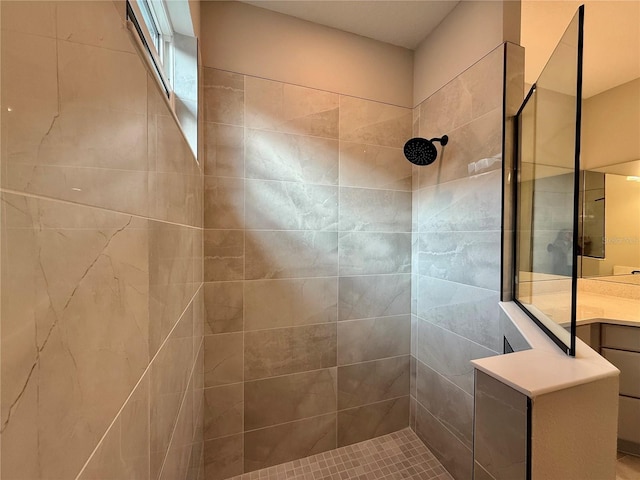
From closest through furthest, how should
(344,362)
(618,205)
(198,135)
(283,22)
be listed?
(198,135), (283,22), (344,362), (618,205)

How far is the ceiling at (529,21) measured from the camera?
143cm

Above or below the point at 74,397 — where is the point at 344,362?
below

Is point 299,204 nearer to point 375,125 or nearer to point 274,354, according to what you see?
point 375,125

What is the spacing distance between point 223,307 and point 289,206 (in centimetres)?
69

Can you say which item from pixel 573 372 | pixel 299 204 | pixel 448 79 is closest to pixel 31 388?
pixel 573 372

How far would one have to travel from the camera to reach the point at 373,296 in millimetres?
1749

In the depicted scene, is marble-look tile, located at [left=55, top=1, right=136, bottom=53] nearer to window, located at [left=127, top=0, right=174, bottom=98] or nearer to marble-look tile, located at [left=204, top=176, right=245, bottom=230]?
window, located at [left=127, top=0, right=174, bottom=98]

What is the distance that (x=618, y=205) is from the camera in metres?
1.92

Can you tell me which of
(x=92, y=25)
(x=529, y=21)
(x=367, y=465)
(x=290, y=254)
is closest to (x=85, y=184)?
(x=92, y=25)

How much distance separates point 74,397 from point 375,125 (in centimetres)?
185

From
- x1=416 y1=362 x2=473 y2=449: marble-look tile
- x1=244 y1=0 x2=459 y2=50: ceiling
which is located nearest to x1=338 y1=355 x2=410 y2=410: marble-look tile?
x1=416 y1=362 x2=473 y2=449: marble-look tile

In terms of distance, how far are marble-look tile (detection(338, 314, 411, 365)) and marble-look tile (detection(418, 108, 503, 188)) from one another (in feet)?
3.20

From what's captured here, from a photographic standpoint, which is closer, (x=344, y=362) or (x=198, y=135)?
(x=198, y=135)

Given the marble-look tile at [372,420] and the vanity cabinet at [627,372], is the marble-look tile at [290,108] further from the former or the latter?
the vanity cabinet at [627,372]
